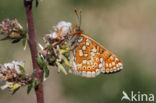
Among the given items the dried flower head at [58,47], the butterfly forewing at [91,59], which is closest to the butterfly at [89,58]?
the butterfly forewing at [91,59]

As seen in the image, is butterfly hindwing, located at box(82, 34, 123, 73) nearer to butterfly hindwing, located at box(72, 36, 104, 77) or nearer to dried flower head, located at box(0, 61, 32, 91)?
butterfly hindwing, located at box(72, 36, 104, 77)

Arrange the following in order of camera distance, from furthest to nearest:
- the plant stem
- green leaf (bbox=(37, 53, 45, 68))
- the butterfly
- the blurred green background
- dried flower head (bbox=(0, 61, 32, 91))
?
1. the blurred green background
2. the butterfly
3. dried flower head (bbox=(0, 61, 32, 91))
4. green leaf (bbox=(37, 53, 45, 68))
5. the plant stem

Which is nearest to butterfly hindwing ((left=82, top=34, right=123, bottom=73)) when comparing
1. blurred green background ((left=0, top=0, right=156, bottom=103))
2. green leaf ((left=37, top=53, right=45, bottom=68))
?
green leaf ((left=37, top=53, right=45, bottom=68))

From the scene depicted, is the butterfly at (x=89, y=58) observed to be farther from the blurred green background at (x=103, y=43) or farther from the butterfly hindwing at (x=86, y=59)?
the blurred green background at (x=103, y=43)

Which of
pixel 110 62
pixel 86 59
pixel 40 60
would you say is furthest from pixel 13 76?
pixel 110 62

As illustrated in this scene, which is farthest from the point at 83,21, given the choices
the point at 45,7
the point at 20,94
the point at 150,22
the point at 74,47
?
the point at 74,47
